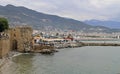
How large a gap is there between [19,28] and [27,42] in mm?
3886

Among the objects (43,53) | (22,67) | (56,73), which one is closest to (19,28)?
(43,53)

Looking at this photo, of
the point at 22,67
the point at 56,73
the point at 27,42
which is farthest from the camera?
the point at 27,42

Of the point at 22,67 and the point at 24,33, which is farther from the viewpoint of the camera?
the point at 24,33

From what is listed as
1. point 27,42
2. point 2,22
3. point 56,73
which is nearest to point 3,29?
A: point 2,22

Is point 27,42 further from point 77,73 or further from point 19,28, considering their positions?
point 77,73

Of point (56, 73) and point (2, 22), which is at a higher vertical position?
point (2, 22)

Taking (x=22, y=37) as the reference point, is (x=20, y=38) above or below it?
below

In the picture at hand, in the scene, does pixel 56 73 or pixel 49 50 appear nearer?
pixel 56 73

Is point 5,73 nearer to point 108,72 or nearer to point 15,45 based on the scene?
point 108,72

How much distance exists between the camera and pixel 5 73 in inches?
1649

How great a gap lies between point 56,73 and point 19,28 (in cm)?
3532

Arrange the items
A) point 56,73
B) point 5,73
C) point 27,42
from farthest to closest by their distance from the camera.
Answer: point 27,42 < point 56,73 < point 5,73

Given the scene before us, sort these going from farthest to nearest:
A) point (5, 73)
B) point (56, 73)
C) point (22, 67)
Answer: point (22, 67), point (56, 73), point (5, 73)

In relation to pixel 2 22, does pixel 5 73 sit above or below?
below
